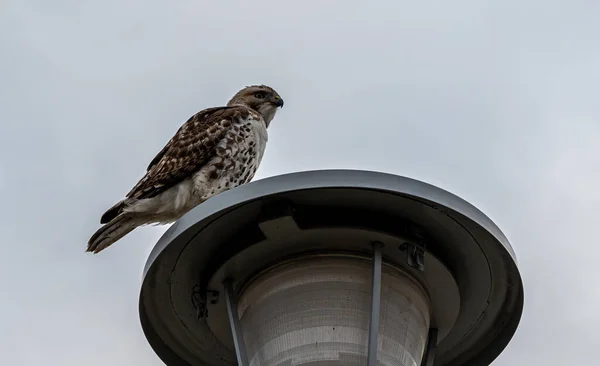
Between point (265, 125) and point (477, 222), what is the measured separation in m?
3.67

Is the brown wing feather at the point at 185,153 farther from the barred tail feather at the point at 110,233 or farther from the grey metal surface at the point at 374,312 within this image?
the grey metal surface at the point at 374,312

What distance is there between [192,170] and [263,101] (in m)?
1.56

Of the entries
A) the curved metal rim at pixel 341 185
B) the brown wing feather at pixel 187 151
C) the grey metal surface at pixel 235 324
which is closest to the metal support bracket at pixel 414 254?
the curved metal rim at pixel 341 185

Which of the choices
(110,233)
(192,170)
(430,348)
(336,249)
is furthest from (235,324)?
(192,170)

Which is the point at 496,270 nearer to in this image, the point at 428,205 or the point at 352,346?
the point at 428,205

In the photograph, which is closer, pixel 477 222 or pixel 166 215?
pixel 477 222

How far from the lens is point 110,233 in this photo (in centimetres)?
565

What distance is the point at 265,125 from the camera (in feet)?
23.1

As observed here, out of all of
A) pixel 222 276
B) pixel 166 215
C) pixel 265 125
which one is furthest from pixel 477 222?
pixel 265 125

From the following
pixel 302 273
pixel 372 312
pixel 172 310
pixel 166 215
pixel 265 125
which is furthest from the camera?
pixel 265 125

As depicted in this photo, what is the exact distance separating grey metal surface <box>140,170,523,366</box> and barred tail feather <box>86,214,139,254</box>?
1597mm

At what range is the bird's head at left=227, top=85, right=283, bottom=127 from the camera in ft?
24.4

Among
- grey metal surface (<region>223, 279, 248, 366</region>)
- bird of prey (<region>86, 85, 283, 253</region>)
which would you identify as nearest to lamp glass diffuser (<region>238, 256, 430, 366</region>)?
grey metal surface (<region>223, 279, 248, 366</region>)

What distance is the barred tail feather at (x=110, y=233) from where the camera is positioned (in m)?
5.57
